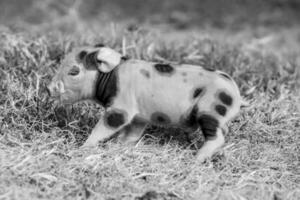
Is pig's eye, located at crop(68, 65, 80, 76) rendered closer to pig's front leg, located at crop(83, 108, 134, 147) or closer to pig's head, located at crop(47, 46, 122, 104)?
pig's head, located at crop(47, 46, 122, 104)

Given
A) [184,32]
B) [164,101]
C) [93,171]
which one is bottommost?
[184,32]

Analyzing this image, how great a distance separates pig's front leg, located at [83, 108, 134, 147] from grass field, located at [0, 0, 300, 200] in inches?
2.7

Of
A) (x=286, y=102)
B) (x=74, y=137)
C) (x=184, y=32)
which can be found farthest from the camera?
(x=184, y=32)

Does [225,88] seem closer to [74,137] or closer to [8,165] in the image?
[74,137]

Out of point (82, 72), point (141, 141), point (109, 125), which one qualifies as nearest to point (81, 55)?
point (82, 72)

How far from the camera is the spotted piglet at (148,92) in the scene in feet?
11.3

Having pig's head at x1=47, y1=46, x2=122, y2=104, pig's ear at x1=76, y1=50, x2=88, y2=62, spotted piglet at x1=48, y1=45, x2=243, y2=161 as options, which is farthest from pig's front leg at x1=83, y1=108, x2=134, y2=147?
pig's ear at x1=76, y1=50, x2=88, y2=62

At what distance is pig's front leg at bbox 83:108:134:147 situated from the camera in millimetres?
3492

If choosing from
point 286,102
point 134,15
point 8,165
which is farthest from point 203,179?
point 134,15

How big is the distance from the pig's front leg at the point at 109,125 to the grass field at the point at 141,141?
0.07 metres

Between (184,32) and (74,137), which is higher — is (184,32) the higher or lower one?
the lower one

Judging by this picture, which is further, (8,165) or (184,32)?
(184,32)

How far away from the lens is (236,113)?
3.51 meters

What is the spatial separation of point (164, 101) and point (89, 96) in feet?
1.55
